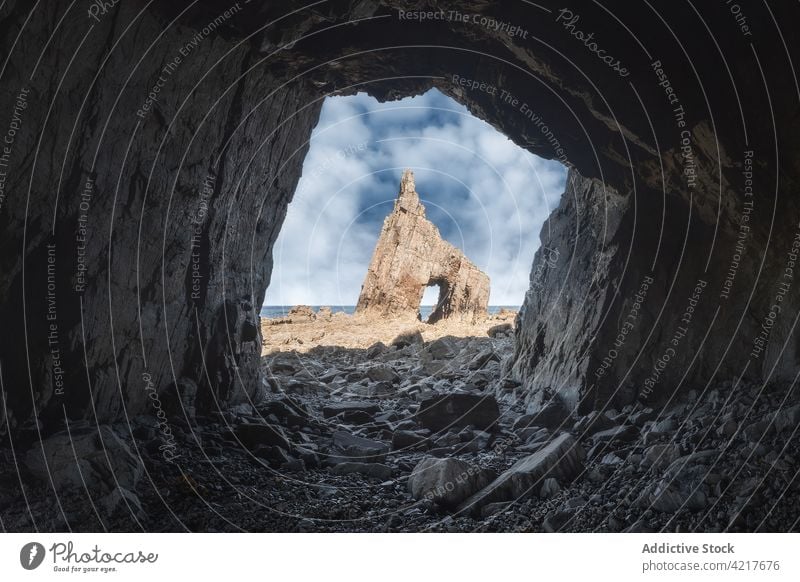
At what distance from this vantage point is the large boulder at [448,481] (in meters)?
6.32

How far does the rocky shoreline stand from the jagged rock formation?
31605 mm

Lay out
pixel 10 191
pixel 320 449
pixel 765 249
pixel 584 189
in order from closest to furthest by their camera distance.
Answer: pixel 10 191 → pixel 765 249 → pixel 320 449 → pixel 584 189

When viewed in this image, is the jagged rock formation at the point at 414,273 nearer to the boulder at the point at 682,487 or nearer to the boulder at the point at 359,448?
the boulder at the point at 359,448

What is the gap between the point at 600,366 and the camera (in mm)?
9688

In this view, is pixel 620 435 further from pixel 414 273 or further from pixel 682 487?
pixel 414 273

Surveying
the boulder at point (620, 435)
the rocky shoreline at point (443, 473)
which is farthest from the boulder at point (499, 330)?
the boulder at point (620, 435)

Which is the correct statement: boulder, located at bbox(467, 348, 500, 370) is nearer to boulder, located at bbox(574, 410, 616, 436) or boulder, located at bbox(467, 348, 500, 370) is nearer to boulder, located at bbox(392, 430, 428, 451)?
boulder, located at bbox(574, 410, 616, 436)

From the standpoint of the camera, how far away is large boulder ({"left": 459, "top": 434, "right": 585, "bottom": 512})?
6172mm

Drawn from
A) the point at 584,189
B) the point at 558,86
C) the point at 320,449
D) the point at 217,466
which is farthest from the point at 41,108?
the point at 584,189

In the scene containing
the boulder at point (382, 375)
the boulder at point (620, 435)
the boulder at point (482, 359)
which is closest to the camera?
the boulder at point (620, 435)

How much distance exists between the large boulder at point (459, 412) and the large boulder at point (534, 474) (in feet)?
10.1

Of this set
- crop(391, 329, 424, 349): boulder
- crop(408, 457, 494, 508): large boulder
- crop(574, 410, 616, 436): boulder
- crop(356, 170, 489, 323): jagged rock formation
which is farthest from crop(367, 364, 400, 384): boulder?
crop(356, 170, 489, 323): jagged rock formation

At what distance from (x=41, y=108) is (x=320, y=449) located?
23.2 feet
